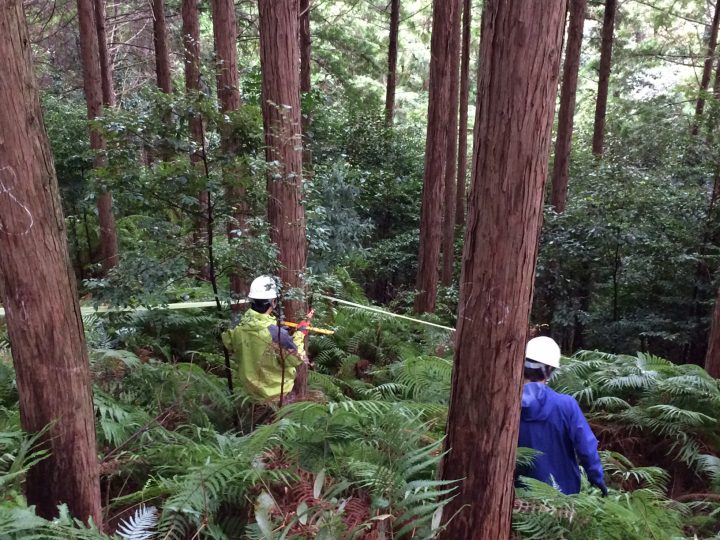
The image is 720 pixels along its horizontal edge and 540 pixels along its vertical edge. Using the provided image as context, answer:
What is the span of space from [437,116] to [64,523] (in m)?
8.50

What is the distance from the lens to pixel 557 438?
3.65 meters

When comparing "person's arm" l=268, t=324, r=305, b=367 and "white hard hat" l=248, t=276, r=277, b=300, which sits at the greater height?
"white hard hat" l=248, t=276, r=277, b=300

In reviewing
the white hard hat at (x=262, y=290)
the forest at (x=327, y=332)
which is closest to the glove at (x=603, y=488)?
the forest at (x=327, y=332)

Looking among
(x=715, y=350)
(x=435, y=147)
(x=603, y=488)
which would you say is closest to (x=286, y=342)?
(x=603, y=488)

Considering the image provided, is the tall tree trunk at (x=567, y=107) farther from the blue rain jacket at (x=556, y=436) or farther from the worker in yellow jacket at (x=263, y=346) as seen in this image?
the blue rain jacket at (x=556, y=436)

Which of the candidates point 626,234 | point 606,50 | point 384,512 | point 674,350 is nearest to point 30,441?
point 384,512

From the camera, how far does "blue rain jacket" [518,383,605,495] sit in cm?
360

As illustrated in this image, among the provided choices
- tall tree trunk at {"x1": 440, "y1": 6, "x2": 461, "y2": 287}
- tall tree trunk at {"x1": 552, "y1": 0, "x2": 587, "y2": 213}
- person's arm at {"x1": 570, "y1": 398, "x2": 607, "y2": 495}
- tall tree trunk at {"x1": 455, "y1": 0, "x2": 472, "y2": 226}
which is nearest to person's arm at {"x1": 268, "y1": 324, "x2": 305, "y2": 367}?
person's arm at {"x1": 570, "y1": 398, "x2": 607, "y2": 495}

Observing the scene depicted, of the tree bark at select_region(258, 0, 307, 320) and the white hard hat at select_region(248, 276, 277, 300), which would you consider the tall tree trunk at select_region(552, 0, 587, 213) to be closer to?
the tree bark at select_region(258, 0, 307, 320)

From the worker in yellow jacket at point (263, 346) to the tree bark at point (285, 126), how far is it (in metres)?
0.73

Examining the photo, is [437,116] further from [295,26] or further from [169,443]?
[169,443]

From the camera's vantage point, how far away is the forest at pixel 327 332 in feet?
8.04

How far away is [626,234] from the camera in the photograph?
1045 centimetres

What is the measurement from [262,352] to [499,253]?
295cm
